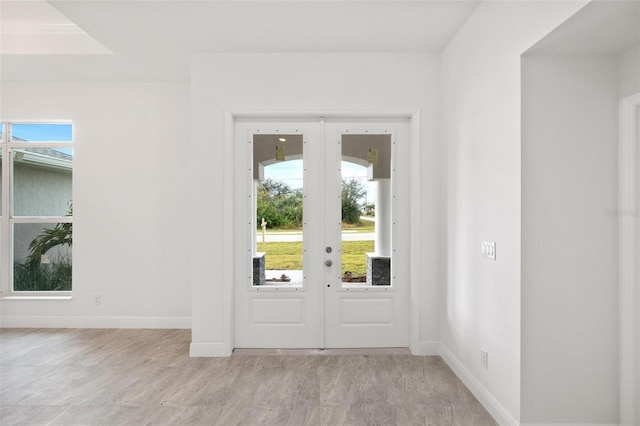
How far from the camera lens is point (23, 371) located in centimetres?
327

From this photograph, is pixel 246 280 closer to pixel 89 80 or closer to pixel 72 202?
pixel 72 202

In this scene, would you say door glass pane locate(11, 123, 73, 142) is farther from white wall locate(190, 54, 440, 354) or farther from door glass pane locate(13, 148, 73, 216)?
white wall locate(190, 54, 440, 354)

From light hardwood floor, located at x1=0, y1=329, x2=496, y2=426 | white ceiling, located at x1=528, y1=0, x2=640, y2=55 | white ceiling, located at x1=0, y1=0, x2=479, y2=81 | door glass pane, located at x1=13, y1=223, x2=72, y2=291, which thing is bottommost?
light hardwood floor, located at x1=0, y1=329, x2=496, y2=426

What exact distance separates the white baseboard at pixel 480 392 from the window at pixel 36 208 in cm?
435

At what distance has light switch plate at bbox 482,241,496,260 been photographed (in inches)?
102

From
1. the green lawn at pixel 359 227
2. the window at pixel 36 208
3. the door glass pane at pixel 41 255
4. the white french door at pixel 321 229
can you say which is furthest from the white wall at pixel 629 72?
the door glass pane at pixel 41 255

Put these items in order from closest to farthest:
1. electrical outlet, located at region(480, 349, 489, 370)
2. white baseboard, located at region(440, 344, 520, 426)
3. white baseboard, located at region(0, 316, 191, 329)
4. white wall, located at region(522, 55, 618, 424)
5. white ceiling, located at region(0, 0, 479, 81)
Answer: white wall, located at region(522, 55, 618, 424) → white baseboard, located at region(440, 344, 520, 426) → electrical outlet, located at region(480, 349, 489, 370) → white ceiling, located at region(0, 0, 479, 81) → white baseboard, located at region(0, 316, 191, 329)

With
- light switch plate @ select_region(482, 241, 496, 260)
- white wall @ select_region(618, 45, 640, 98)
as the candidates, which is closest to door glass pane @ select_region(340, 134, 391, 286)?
light switch plate @ select_region(482, 241, 496, 260)

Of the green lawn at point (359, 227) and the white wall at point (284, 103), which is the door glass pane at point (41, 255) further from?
the green lawn at point (359, 227)

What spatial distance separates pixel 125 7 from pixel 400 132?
250cm

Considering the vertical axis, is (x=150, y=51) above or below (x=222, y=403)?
above

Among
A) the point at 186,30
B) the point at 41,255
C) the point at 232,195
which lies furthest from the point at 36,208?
the point at 186,30

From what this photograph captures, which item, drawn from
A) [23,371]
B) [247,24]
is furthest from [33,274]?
[247,24]

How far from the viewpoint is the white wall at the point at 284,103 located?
3.65m
